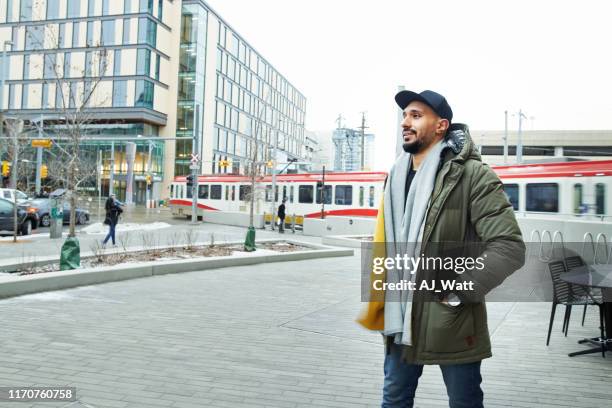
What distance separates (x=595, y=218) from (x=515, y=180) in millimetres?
3365

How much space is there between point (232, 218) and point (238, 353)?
28792 millimetres

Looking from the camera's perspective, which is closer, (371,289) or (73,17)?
(371,289)

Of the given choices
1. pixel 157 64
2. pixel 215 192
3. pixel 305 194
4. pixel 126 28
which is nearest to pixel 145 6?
pixel 126 28

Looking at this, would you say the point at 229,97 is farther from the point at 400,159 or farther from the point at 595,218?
the point at 400,159

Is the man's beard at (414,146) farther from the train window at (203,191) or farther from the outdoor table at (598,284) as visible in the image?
the train window at (203,191)

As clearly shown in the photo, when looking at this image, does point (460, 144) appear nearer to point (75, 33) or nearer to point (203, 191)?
point (203, 191)

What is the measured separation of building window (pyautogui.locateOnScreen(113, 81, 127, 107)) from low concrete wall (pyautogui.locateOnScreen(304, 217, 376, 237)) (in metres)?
39.6

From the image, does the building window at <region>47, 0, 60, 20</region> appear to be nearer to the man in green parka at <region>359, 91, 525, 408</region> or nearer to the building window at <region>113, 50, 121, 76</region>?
the building window at <region>113, 50, 121, 76</region>

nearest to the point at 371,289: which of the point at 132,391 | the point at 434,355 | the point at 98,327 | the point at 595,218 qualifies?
the point at 434,355

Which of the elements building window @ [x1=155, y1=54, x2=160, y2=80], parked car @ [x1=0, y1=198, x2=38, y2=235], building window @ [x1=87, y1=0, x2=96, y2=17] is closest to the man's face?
parked car @ [x1=0, y1=198, x2=38, y2=235]

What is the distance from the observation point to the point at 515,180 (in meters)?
19.8

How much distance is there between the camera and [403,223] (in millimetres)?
2873

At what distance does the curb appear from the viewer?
27.0ft

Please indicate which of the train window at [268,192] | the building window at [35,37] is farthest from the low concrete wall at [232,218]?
the building window at [35,37]
